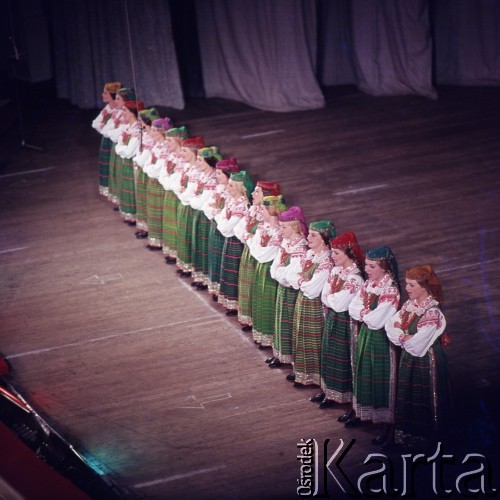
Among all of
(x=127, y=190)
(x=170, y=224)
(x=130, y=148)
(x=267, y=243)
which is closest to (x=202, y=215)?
(x=170, y=224)

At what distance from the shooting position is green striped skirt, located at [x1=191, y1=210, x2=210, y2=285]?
8539 millimetres

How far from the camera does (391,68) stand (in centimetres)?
1339

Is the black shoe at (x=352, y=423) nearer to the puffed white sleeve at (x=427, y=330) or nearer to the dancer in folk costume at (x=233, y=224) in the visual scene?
the puffed white sleeve at (x=427, y=330)

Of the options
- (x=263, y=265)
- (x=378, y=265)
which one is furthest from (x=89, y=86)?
(x=378, y=265)

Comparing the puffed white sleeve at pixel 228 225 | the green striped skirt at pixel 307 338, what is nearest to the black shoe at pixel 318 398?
the green striped skirt at pixel 307 338

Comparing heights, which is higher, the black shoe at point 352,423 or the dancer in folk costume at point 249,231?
the dancer in folk costume at point 249,231

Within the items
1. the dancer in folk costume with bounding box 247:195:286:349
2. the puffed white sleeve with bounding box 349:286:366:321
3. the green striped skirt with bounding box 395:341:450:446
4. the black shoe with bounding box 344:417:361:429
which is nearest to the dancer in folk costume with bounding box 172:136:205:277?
the dancer in folk costume with bounding box 247:195:286:349

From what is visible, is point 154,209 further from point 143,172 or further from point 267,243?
point 267,243

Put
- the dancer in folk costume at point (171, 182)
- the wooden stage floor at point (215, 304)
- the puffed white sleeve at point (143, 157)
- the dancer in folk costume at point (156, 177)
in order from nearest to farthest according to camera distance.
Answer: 1. the wooden stage floor at point (215, 304)
2. the dancer in folk costume at point (171, 182)
3. the dancer in folk costume at point (156, 177)
4. the puffed white sleeve at point (143, 157)

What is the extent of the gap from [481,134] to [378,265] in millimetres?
5776

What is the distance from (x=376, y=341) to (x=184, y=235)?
9.45 feet

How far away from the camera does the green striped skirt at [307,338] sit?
22.5 ft

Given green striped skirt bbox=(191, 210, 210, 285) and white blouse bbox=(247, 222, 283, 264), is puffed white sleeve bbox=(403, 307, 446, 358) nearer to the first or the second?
white blouse bbox=(247, 222, 283, 264)

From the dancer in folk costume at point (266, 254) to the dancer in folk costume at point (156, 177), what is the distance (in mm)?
1808
